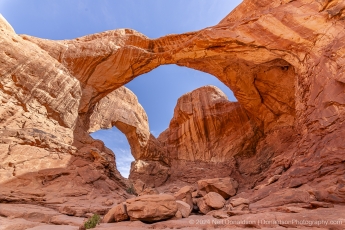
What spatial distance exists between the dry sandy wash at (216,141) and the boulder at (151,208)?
0.04 m

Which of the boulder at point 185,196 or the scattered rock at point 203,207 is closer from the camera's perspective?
the scattered rock at point 203,207

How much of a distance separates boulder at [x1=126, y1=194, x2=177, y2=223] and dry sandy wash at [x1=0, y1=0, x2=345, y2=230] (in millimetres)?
37

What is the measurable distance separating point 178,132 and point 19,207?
806 inches

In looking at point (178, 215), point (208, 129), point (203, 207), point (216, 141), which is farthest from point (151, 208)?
point (208, 129)

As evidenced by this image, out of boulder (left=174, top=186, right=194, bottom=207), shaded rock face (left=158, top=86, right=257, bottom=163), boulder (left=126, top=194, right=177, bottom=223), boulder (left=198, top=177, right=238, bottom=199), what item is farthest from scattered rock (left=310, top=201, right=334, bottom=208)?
shaded rock face (left=158, top=86, right=257, bottom=163)

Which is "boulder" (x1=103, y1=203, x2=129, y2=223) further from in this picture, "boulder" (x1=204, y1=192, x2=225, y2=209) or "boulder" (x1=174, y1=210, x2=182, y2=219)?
"boulder" (x1=204, y1=192, x2=225, y2=209)

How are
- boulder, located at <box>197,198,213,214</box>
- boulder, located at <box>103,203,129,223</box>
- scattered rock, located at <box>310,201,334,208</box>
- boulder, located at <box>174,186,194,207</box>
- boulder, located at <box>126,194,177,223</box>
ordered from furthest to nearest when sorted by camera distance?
boulder, located at <box>174,186,194,207</box> < boulder, located at <box>197,198,213,214</box> < boulder, located at <box>103,203,129,223</box> < boulder, located at <box>126,194,177,223</box> < scattered rock, located at <box>310,201,334,208</box>

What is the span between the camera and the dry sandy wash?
773 centimetres

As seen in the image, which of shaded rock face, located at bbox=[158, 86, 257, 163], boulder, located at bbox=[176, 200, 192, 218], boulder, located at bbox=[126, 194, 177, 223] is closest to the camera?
boulder, located at bbox=[126, 194, 177, 223]

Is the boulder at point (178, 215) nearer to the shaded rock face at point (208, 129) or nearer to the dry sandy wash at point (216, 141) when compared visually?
the dry sandy wash at point (216, 141)

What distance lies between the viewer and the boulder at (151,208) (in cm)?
708

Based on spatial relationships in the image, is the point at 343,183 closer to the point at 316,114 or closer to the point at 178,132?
the point at 316,114

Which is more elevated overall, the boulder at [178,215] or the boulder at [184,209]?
the boulder at [184,209]

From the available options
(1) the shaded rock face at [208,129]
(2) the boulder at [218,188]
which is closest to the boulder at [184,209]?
(2) the boulder at [218,188]
